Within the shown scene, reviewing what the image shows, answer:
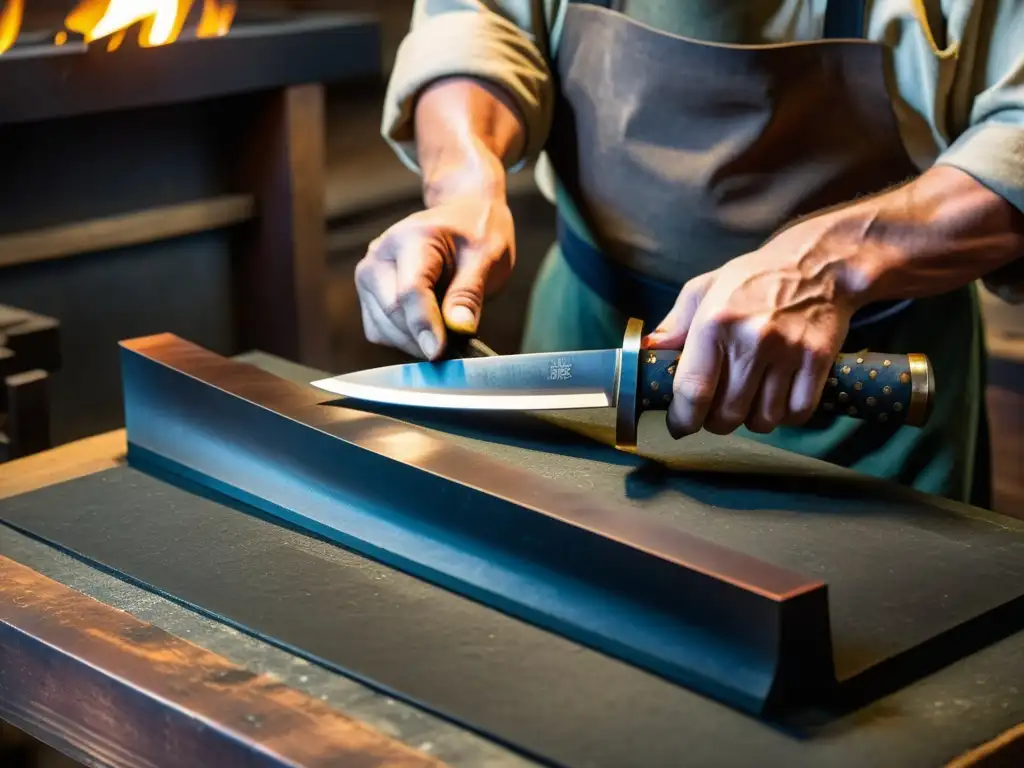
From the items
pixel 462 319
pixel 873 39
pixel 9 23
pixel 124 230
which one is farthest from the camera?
pixel 124 230

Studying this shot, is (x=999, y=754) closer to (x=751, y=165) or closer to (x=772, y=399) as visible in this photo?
(x=772, y=399)

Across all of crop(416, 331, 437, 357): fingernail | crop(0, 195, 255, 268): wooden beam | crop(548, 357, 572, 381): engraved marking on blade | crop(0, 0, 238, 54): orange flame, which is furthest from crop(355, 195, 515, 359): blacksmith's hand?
crop(0, 195, 255, 268): wooden beam

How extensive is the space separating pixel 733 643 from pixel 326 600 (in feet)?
1.02

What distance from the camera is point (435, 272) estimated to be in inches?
52.4

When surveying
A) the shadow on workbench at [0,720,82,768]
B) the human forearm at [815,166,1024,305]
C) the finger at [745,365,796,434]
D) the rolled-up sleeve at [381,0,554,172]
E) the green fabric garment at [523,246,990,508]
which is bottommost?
the shadow on workbench at [0,720,82,768]

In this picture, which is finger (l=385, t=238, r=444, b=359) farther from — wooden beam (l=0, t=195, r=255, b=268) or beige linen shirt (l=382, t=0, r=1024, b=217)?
wooden beam (l=0, t=195, r=255, b=268)

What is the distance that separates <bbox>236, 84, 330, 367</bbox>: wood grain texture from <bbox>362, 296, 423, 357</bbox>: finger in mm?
973

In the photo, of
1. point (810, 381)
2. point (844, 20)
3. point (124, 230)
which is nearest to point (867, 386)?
point (810, 381)

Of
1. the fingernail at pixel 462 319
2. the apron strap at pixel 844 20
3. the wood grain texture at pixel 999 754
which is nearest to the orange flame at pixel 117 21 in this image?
the fingernail at pixel 462 319

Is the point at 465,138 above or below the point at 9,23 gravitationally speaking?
below

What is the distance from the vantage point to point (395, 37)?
2.88 m

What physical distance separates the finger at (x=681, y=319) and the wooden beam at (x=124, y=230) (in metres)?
1.19

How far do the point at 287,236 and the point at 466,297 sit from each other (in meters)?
1.09

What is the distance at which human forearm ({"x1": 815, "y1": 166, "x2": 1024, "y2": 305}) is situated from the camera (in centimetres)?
128
